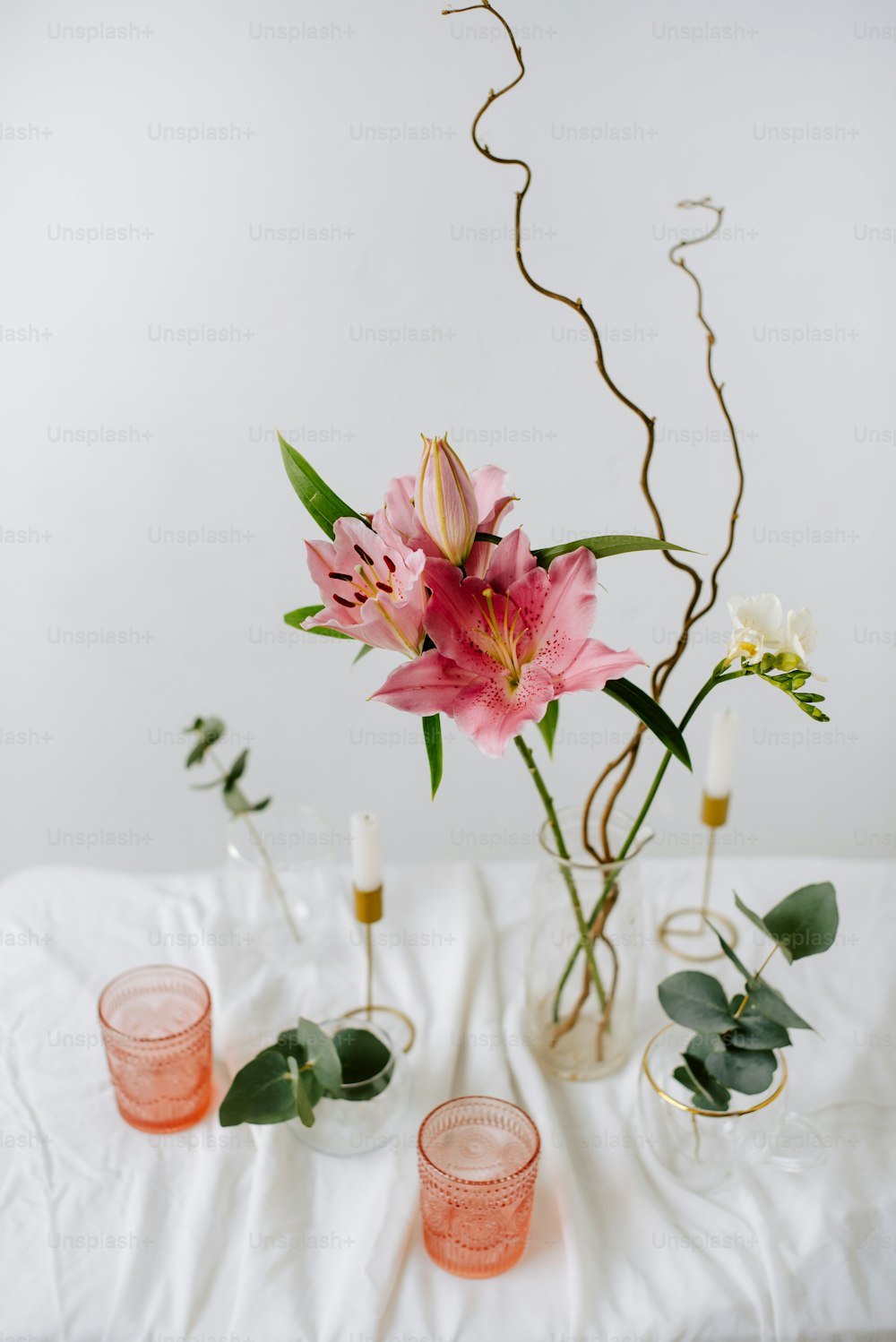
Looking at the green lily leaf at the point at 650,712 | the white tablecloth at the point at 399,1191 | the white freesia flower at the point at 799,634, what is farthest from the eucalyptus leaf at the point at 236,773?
the white freesia flower at the point at 799,634

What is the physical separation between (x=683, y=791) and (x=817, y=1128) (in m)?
1.11

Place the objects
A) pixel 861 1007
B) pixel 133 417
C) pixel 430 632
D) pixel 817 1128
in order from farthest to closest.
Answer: pixel 133 417
pixel 861 1007
pixel 817 1128
pixel 430 632

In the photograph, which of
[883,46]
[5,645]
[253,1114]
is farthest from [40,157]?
[253,1114]

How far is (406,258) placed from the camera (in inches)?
73.1

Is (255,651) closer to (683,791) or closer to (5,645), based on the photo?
(5,645)

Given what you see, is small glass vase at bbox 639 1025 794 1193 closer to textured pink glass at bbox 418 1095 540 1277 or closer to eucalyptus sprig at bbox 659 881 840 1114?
eucalyptus sprig at bbox 659 881 840 1114

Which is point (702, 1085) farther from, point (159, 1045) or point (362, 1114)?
point (159, 1045)

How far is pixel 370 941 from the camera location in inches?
50.0

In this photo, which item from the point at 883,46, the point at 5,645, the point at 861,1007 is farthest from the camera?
the point at 5,645

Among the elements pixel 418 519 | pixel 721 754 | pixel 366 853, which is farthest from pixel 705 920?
pixel 418 519

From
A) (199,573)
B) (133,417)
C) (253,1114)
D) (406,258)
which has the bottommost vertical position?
(253,1114)

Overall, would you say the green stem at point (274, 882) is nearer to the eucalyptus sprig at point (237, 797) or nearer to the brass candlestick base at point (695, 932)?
the eucalyptus sprig at point (237, 797)

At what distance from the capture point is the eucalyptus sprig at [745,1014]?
1.03 metres

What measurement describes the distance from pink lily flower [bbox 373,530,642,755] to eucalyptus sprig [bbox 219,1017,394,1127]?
0.36 meters
